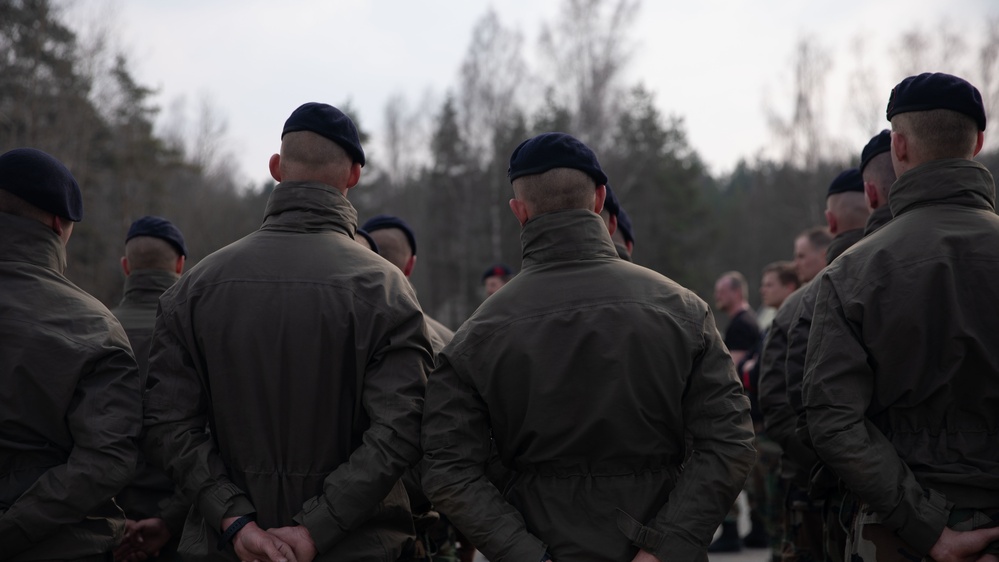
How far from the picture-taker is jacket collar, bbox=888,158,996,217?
340 centimetres

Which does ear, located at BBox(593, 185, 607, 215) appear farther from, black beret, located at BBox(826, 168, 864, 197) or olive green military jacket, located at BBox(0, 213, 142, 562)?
black beret, located at BBox(826, 168, 864, 197)

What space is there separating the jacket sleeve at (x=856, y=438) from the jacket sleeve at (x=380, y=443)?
55.0 inches

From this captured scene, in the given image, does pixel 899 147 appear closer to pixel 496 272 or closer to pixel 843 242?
pixel 843 242

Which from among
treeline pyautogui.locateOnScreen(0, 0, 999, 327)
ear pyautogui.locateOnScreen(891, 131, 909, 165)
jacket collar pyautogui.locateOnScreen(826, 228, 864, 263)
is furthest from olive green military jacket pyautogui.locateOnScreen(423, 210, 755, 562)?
treeline pyautogui.locateOnScreen(0, 0, 999, 327)

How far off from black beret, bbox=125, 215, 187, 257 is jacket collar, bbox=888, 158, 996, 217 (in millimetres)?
3750

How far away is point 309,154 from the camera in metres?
3.61

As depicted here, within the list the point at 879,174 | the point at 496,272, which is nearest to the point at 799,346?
the point at 879,174

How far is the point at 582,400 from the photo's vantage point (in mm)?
3186

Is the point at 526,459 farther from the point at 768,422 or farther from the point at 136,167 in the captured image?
the point at 136,167

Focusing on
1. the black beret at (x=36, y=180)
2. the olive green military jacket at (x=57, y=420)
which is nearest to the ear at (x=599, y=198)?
the olive green military jacket at (x=57, y=420)

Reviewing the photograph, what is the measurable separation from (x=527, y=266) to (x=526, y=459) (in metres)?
0.70

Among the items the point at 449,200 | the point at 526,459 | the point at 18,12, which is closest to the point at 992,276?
the point at 526,459

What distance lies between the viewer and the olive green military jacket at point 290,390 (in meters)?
3.31

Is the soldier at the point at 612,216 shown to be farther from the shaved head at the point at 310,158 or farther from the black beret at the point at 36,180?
the black beret at the point at 36,180
